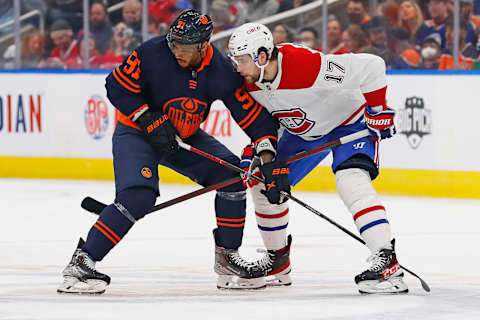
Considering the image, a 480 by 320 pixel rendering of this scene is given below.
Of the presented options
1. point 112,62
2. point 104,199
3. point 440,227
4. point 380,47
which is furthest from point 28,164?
point 440,227

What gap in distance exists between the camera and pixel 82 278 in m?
3.97

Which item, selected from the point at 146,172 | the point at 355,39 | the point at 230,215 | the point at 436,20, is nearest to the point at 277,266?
the point at 230,215

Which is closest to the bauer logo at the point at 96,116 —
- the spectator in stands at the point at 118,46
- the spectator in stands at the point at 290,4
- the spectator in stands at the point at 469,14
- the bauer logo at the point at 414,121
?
the spectator in stands at the point at 118,46

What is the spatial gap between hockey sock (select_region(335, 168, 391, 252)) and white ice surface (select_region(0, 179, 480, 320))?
22 centimetres

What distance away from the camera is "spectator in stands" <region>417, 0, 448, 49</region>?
7.69 m

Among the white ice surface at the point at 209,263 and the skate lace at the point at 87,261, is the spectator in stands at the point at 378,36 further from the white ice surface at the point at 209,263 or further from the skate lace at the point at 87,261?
the skate lace at the point at 87,261

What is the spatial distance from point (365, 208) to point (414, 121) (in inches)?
149

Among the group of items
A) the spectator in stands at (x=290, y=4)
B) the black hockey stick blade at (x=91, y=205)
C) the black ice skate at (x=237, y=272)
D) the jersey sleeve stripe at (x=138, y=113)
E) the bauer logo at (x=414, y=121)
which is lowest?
the bauer logo at (x=414, y=121)

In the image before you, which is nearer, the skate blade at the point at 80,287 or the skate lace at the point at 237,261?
the skate blade at the point at 80,287

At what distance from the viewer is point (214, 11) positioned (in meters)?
8.71

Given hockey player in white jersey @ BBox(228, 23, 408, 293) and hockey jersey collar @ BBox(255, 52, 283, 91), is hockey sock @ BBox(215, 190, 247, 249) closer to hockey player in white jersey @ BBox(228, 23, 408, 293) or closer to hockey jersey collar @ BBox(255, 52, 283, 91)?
hockey player in white jersey @ BBox(228, 23, 408, 293)

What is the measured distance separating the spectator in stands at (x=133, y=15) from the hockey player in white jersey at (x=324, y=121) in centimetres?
482

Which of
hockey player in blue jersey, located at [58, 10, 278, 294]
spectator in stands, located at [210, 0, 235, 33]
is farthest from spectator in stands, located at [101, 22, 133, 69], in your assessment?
hockey player in blue jersey, located at [58, 10, 278, 294]

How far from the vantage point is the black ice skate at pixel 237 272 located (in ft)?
14.0
